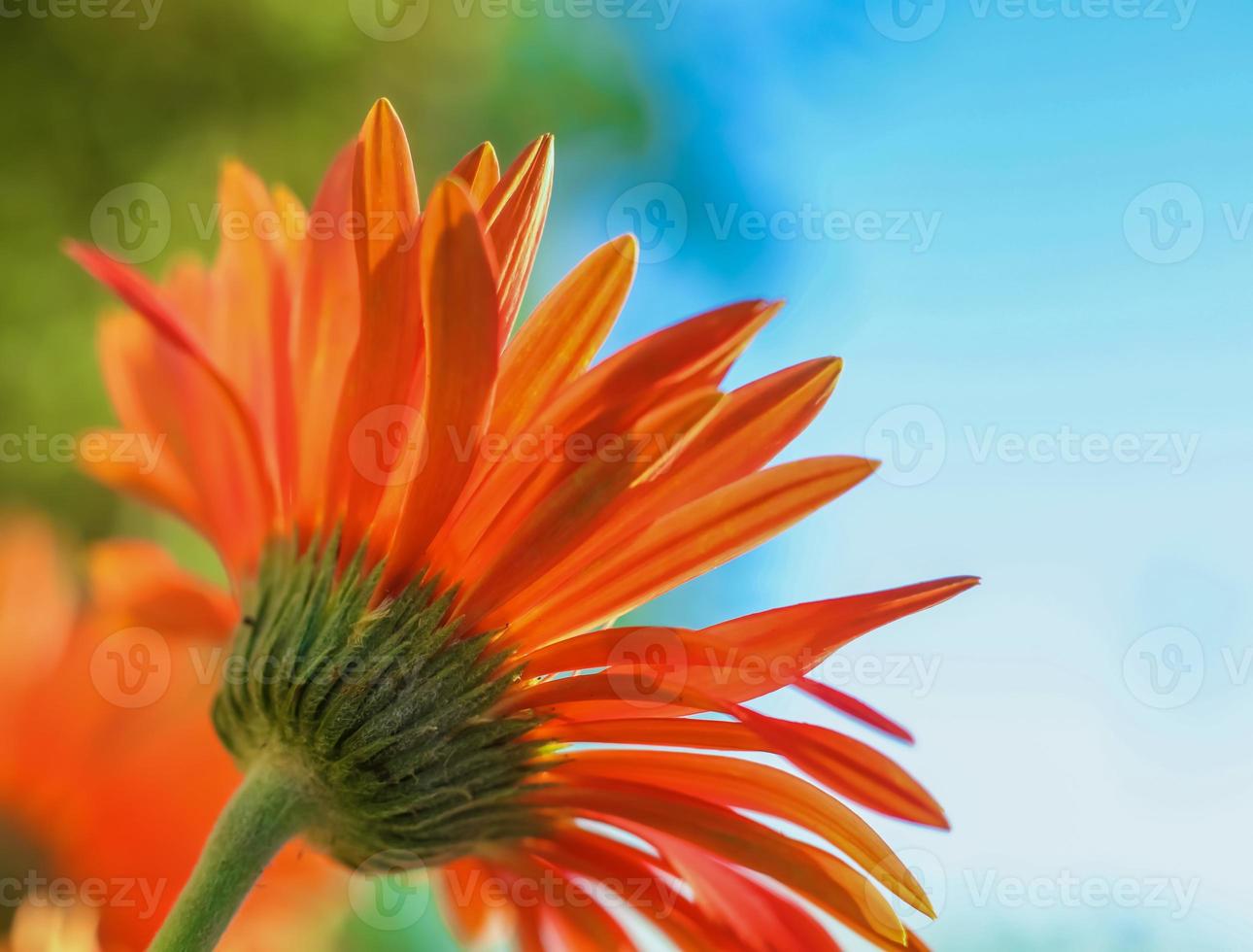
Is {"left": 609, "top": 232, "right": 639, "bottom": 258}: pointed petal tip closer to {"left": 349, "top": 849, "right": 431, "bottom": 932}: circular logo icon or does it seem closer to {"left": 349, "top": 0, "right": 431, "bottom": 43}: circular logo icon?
{"left": 349, "top": 849, "right": 431, "bottom": 932}: circular logo icon

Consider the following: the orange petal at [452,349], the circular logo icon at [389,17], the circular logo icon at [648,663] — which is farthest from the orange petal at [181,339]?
the circular logo icon at [389,17]

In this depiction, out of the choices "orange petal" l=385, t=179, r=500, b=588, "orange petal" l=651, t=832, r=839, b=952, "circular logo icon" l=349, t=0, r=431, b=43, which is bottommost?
"orange petal" l=651, t=832, r=839, b=952

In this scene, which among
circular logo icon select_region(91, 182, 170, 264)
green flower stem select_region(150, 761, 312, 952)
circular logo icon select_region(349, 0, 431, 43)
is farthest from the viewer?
circular logo icon select_region(349, 0, 431, 43)

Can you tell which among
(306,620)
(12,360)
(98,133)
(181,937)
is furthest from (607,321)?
(98,133)

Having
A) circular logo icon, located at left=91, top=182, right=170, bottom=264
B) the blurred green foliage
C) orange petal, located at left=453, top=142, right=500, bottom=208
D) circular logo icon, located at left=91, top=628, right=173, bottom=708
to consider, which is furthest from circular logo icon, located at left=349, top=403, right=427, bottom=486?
the blurred green foliage

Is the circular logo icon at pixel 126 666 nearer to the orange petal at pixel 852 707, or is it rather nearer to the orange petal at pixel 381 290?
the orange petal at pixel 381 290

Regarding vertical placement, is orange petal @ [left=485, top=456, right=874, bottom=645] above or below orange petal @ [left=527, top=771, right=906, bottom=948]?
above
